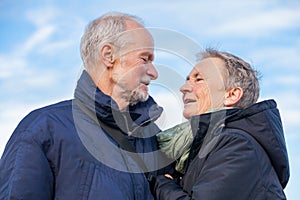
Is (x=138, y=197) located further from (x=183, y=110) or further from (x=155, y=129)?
(x=183, y=110)

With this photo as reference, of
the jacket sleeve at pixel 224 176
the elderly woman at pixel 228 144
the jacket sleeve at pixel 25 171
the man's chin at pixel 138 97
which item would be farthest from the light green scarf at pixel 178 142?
the jacket sleeve at pixel 25 171

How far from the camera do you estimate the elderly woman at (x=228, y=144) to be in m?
4.18

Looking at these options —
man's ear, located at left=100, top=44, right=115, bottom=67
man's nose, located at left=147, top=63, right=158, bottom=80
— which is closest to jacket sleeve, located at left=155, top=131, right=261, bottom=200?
man's nose, located at left=147, top=63, right=158, bottom=80

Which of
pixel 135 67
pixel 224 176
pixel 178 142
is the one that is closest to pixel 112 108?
pixel 135 67

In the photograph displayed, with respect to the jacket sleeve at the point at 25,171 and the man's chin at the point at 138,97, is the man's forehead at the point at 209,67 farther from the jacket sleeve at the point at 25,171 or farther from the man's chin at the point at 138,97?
the jacket sleeve at the point at 25,171

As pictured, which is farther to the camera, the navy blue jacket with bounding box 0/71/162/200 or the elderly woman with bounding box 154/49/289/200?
the elderly woman with bounding box 154/49/289/200

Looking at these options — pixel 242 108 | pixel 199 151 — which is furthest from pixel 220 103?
pixel 199 151

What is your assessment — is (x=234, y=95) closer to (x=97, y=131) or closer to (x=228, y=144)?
(x=228, y=144)

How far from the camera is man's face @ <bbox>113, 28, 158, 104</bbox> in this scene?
4.05m

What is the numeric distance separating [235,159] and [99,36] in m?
1.34

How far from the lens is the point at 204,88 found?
4.94 m

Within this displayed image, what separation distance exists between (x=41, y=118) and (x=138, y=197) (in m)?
0.81

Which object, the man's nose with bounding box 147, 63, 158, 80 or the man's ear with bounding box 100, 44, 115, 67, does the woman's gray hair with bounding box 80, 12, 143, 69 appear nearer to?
the man's ear with bounding box 100, 44, 115, 67

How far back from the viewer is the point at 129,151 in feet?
12.8
